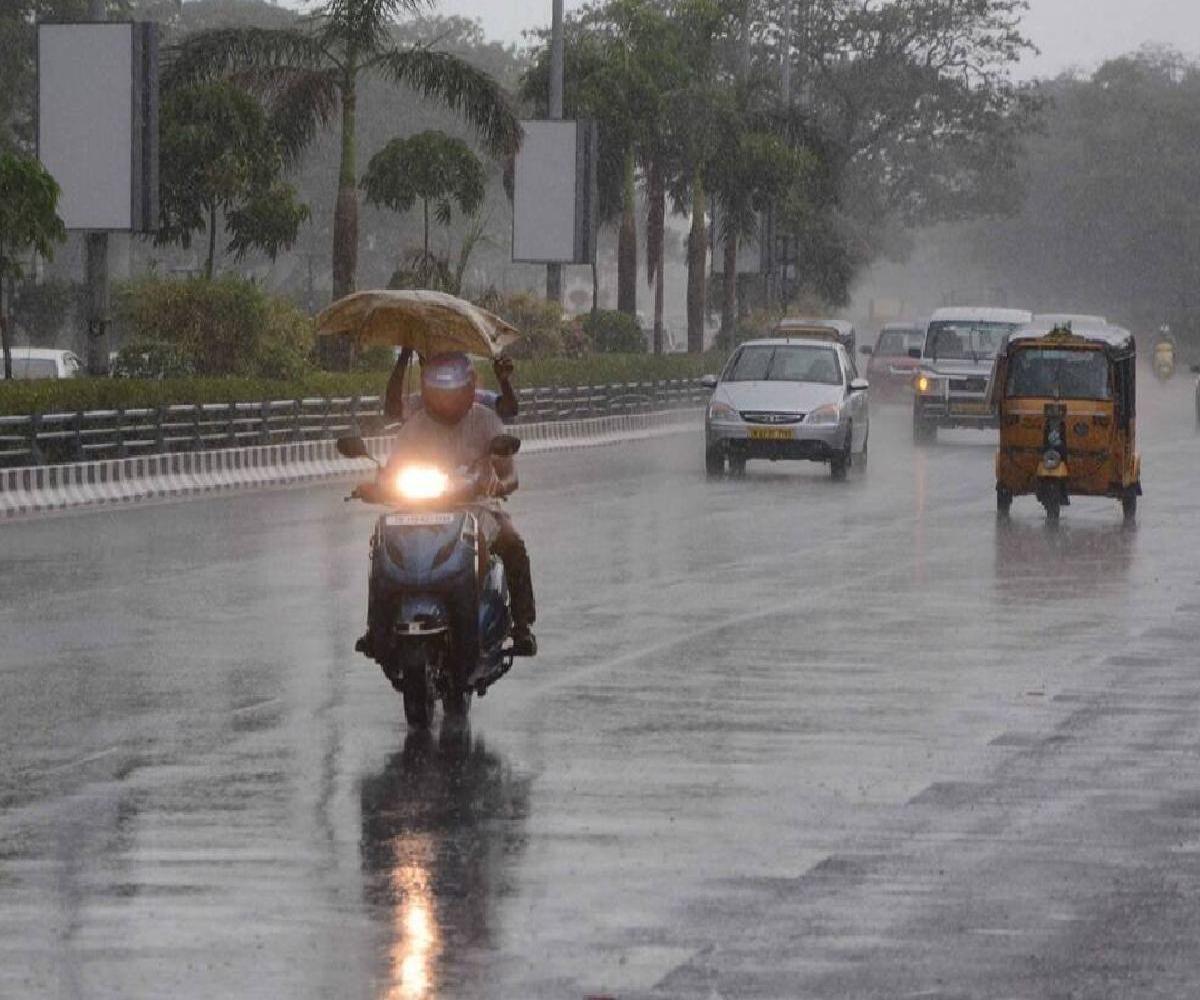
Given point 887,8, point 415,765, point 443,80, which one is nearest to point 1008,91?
point 887,8

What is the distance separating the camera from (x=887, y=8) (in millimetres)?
111062

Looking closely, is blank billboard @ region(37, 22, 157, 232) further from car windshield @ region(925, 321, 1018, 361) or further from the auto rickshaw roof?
car windshield @ region(925, 321, 1018, 361)

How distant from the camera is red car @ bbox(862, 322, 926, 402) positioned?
71062mm

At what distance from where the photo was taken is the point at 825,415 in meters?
38.7

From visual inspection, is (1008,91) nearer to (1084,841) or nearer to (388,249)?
(388,249)

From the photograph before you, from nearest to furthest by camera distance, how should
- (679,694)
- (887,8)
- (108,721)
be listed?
(108,721) < (679,694) < (887,8)

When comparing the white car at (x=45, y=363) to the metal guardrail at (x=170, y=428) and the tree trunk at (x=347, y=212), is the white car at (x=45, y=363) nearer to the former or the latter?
the tree trunk at (x=347, y=212)

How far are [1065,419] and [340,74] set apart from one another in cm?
2332

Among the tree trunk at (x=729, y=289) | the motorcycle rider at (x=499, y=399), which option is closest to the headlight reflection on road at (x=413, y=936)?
the motorcycle rider at (x=499, y=399)

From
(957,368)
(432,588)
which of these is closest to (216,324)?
(957,368)

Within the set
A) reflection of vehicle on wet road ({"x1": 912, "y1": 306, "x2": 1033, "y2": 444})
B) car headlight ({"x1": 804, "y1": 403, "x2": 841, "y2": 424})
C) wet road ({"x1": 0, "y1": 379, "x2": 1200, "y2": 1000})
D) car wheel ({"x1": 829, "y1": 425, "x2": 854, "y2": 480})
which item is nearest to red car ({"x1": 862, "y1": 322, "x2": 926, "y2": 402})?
reflection of vehicle on wet road ({"x1": 912, "y1": 306, "x2": 1033, "y2": 444})

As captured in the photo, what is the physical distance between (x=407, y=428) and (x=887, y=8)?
99.0m

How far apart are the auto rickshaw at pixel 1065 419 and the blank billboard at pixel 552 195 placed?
1054 inches

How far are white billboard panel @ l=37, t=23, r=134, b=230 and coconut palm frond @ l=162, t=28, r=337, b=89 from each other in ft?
29.9
